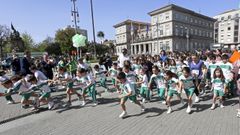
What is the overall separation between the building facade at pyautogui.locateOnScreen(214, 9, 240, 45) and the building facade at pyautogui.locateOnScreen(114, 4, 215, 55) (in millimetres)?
6554

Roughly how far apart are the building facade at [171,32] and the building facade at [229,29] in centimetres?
655

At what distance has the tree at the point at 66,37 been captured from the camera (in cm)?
5191

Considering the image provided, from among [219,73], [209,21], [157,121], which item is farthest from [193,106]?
[209,21]

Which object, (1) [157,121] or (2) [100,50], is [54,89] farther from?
(2) [100,50]

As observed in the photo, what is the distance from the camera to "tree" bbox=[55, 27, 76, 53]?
170 feet

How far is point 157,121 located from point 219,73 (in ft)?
8.21

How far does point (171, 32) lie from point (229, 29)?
3688cm

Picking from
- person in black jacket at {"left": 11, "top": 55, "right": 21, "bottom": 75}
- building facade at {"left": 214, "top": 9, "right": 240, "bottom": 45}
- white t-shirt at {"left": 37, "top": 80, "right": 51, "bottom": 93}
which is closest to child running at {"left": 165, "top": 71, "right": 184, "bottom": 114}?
white t-shirt at {"left": 37, "top": 80, "right": 51, "bottom": 93}

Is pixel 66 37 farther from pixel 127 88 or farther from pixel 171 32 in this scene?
pixel 127 88

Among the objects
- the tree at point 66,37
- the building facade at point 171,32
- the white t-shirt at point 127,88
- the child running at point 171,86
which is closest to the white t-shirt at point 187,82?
the child running at point 171,86

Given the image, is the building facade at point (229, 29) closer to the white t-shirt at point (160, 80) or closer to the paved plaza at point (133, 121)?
the white t-shirt at point (160, 80)

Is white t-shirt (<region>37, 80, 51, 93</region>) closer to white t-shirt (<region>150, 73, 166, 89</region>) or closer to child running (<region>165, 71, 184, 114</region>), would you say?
white t-shirt (<region>150, 73, 166, 89</region>)

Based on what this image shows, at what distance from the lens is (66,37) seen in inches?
2119

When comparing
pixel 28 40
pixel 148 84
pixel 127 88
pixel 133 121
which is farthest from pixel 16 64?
pixel 28 40
